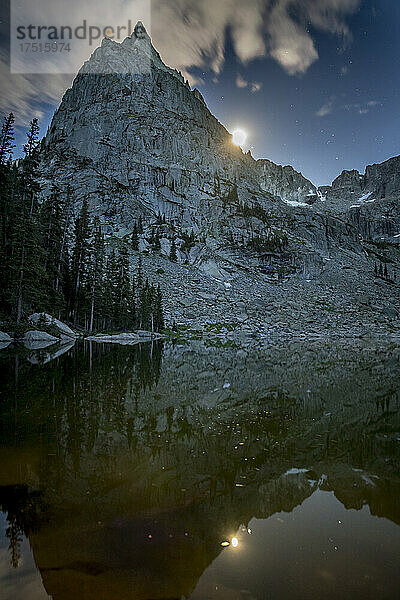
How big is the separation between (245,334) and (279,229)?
66823 millimetres

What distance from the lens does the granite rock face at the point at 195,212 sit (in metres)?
77.8

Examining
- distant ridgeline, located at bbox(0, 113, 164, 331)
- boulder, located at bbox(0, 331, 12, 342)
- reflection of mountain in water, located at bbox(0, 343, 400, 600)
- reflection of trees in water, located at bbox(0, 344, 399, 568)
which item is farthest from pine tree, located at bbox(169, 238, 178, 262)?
reflection of mountain in water, located at bbox(0, 343, 400, 600)

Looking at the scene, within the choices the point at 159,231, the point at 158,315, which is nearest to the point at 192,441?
the point at 158,315

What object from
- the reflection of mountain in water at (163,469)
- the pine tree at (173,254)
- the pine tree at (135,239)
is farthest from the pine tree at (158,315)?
the reflection of mountain in water at (163,469)

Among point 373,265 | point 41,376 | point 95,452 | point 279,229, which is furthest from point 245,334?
point 373,265

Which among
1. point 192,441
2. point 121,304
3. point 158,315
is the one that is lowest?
point 192,441

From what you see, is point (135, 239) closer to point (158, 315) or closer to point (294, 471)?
point (158, 315)

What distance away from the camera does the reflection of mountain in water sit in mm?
4152

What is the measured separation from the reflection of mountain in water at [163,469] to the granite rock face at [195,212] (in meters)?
51.8

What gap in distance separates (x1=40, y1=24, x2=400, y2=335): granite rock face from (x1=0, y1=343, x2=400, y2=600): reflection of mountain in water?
170ft

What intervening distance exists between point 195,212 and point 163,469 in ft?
362

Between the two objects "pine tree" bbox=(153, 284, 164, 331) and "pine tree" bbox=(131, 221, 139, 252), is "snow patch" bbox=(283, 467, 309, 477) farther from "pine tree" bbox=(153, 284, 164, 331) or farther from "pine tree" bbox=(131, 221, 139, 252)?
"pine tree" bbox=(131, 221, 139, 252)

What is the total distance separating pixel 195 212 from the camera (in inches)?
4405

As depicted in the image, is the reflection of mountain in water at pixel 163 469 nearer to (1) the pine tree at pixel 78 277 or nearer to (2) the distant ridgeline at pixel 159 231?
(2) the distant ridgeline at pixel 159 231
